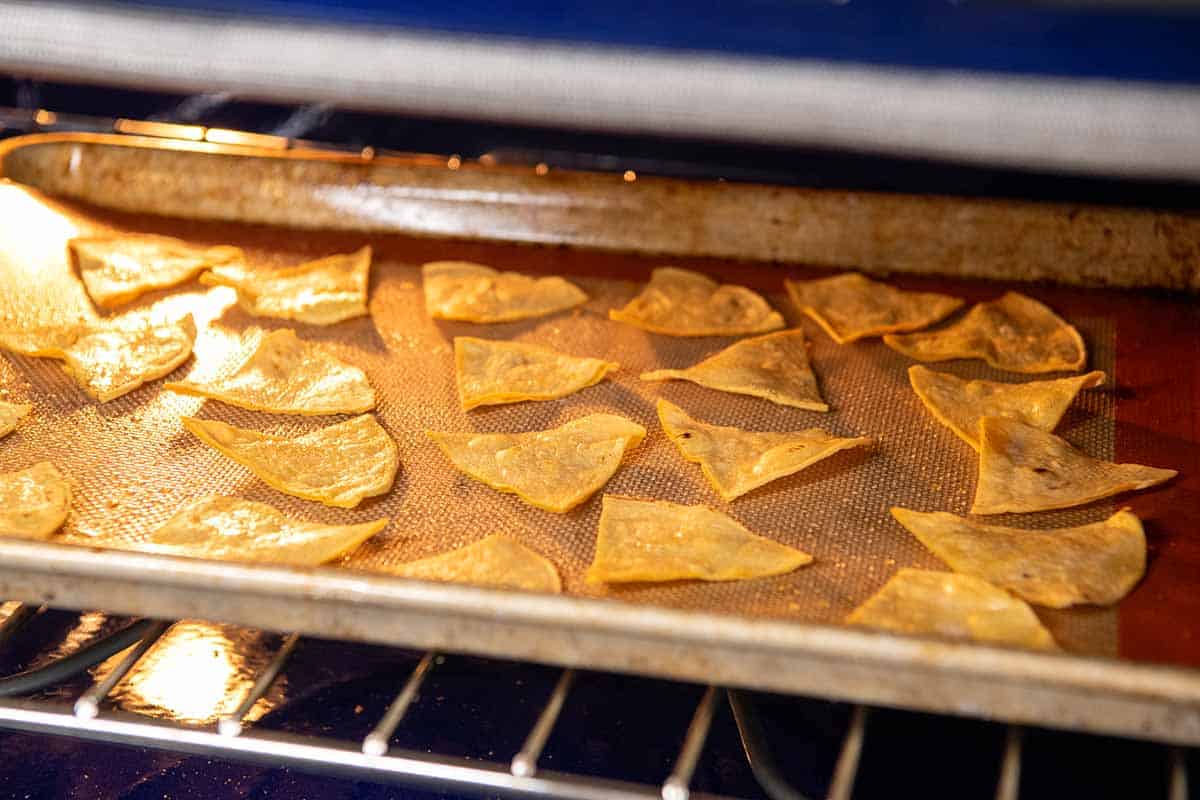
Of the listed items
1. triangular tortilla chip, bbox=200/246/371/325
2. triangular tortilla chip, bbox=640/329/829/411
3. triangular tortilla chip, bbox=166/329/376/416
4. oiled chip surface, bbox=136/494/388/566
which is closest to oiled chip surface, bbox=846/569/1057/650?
triangular tortilla chip, bbox=640/329/829/411

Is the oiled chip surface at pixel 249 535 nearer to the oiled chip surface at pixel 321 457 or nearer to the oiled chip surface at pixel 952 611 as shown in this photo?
the oiled chip surface at pixel 321 457

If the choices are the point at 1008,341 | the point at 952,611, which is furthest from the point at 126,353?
the point at 1008,341

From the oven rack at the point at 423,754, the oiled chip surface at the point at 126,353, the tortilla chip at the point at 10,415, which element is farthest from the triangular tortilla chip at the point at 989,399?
the tortilla chip at the point at 10,415

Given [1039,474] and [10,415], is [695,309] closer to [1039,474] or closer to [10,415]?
[1039,474]

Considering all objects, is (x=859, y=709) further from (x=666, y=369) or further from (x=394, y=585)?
(x=666, y=369)

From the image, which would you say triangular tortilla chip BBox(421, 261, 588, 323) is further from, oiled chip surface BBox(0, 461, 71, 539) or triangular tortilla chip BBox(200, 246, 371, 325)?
oiled chip surface BBox(0, 461, 71, 539)

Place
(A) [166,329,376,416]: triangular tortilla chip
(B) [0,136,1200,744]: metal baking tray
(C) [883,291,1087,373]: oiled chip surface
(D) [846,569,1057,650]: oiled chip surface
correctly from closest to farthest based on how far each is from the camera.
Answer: (B) [0,136,1200,744]: metal baking tray
(D) [846,569,1057,650]: oiled chip surface
(A) [166,329,376,416]: triangular tortilla chip
(C) [883,291,1087,373]: oiled chip surface
